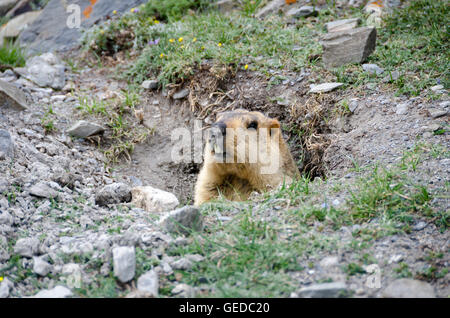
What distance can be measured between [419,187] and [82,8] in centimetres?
722

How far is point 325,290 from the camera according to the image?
245cm

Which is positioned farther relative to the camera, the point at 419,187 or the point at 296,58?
the point at 296,58

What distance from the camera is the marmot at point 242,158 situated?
4434 millimetres

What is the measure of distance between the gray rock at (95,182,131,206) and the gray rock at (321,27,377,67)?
3.24 metres

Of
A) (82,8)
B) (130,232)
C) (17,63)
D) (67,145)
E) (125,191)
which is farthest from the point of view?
(82,8)

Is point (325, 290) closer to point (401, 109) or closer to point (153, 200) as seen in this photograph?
point (153, 200)

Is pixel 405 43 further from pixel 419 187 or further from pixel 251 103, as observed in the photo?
pixel 419 187

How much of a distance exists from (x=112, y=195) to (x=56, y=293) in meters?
1.47

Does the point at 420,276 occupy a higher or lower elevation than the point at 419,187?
lower

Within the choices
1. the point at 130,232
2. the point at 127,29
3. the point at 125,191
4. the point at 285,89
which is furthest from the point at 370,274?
the point at 127,29

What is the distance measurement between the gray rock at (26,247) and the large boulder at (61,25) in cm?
560

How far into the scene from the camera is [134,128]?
19.8 ft

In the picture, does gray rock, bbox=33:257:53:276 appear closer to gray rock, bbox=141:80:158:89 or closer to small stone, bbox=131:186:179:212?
small stone, bbox=131:186:179:212

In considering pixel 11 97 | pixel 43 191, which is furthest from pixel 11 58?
pixel 43 191
